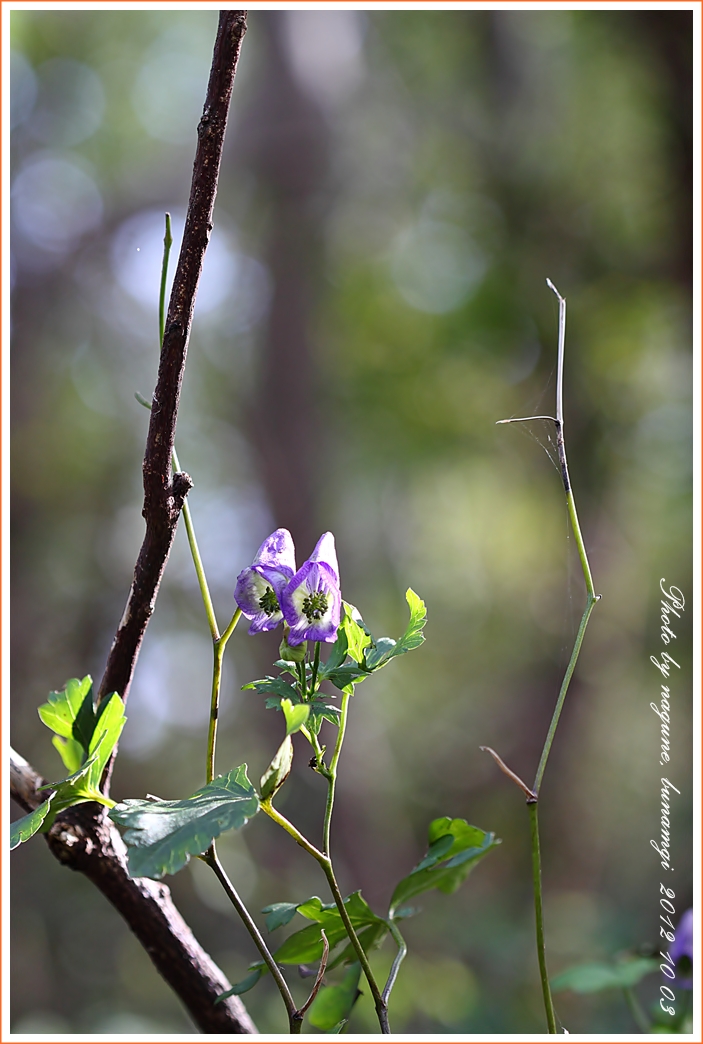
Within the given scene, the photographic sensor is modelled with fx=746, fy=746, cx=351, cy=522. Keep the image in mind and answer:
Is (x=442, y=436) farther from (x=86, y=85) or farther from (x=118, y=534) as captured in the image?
(x=86, y=85)

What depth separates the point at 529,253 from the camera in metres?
2.60

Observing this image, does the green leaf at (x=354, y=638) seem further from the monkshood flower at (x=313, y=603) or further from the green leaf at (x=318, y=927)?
the green leaf at (x=318, y=927)

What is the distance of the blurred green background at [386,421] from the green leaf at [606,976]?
4.68ft

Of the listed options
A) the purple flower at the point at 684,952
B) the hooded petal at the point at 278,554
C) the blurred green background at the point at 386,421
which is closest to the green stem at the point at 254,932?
the hooded petal at the point at 278,554

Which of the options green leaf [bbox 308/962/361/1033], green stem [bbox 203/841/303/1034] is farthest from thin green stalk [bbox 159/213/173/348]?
green leaf [bbox 308/962/361/1033]

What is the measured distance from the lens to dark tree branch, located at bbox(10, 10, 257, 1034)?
325 millimetres

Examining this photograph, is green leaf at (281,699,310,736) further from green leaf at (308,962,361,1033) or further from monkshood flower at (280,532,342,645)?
green leaf at (308,962,361,1033)

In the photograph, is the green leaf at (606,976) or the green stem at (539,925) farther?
the green leaf at (606,976)

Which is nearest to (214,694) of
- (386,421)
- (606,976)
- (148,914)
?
(148,914)

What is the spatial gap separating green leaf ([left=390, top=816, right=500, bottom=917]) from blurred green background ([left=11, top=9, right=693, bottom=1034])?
1494 millimetres

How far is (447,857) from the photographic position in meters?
0.38

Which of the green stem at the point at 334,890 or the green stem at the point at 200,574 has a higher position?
the green stem at the point at 200,574

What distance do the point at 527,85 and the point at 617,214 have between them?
0.85m

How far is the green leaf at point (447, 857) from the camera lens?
0.37 m
